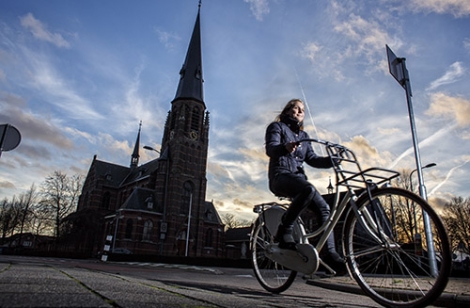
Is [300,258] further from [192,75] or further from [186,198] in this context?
[192,75]

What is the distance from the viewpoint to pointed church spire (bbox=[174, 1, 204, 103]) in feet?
165

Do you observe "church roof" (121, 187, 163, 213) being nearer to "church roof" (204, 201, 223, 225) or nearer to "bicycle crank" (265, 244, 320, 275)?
"church roof" (204, 201, 223, 225)

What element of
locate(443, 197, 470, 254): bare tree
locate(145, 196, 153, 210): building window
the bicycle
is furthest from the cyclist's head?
locate(145, 196, 153, 210): building window

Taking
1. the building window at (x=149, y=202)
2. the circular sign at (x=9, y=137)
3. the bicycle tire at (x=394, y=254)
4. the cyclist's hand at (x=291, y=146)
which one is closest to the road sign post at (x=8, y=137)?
the circular sign at (x=9, y=137)

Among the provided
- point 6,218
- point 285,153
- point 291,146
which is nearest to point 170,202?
point 6,218

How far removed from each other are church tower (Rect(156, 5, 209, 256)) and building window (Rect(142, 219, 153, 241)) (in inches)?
77.4

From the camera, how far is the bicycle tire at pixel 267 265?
13.0ft

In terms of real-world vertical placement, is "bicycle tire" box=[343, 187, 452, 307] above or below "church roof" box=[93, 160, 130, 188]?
below

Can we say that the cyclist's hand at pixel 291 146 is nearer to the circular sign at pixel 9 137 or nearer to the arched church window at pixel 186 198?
the circular sign at pixel 9 137

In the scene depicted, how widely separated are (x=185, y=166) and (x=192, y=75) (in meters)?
15.4

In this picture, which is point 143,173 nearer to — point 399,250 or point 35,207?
point 35,207

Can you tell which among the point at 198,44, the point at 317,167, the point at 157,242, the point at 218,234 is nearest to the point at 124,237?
the point at 157,242

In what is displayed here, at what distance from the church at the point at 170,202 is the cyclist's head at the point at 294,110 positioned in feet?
128

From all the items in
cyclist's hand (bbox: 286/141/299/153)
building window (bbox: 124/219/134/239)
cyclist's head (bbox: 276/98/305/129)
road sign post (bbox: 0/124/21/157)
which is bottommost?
cyclist's hand (bbox: 286/141/299/153)
